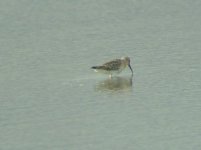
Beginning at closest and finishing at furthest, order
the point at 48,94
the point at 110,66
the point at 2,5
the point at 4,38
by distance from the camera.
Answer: the point at 48,94, the point at 110,66, the point at 4,38, the point at 2,5

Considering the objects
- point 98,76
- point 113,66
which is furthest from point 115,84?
point 98,76

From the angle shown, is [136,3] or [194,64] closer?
[194,64]

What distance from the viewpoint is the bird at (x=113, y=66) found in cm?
1848

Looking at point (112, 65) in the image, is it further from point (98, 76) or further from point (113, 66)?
point (98, 76)

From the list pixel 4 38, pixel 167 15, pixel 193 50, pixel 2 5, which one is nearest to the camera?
pixel 193 50

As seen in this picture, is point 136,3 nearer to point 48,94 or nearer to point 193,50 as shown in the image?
point 193,50

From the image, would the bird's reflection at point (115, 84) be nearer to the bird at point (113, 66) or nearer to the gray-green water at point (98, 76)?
the gray-green water at point (98, 76)

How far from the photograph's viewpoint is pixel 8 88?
1753 centimetres

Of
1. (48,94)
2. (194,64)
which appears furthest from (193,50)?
(48,94)

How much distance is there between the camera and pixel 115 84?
18.3 m

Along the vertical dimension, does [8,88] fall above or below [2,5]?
below

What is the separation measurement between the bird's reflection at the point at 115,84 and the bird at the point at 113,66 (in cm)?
17

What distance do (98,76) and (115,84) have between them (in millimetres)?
699

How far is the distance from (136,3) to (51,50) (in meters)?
5.37
